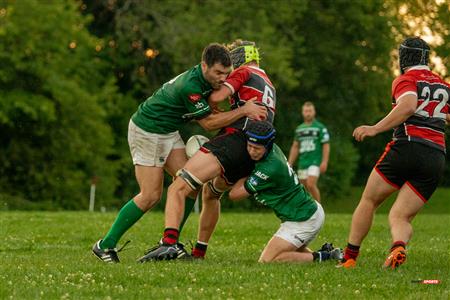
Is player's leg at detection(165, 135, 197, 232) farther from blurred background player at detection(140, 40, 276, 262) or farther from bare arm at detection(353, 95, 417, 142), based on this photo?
bare arm at detection(353, 95, 417, 142)

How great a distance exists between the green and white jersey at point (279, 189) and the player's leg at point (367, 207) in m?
0.59

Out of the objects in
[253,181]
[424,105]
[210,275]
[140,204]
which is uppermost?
[424,105]

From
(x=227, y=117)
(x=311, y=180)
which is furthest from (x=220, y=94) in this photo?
(x=311, y=180)

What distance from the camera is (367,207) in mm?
10367

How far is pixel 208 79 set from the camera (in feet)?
34.5

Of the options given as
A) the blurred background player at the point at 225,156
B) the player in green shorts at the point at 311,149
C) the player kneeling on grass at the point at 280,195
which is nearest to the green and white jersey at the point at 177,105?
the blurred background player at the point at 225,156

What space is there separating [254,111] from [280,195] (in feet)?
2.82

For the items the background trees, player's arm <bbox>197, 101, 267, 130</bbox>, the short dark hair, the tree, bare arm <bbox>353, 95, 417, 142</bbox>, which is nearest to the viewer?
bare arm <bbox>353, 95, 417, 142</bbox>

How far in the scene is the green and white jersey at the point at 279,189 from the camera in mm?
10461

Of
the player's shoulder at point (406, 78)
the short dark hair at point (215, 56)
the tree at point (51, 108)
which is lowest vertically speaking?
the tree at point (51, 108)

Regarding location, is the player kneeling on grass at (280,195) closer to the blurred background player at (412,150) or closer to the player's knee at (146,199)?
the blurred background player at (412,150)

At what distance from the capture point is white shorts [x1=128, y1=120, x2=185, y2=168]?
1084 centimetres

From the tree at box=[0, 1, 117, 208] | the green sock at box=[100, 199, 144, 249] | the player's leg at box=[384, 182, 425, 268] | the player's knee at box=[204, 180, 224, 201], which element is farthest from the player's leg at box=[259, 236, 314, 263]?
the tree at box=[0, 1, 117, 208]

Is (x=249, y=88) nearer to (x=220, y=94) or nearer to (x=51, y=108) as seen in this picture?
(x=220, y=94)
